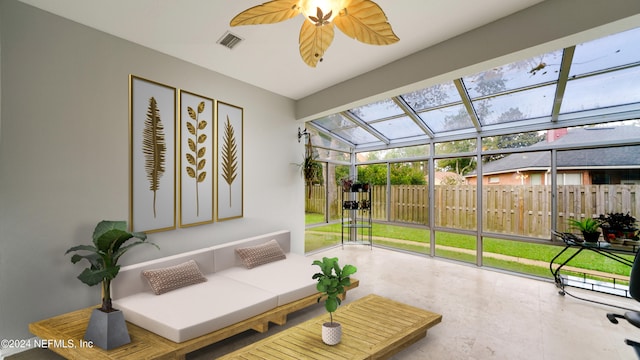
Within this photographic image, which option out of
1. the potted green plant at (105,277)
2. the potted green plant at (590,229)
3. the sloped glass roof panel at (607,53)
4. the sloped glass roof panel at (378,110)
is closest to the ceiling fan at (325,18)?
the potted green plant at (105,277)

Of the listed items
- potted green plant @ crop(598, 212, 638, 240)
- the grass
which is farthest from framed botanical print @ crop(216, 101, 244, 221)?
potted green plant @ crop(598, 212, 638, 240)

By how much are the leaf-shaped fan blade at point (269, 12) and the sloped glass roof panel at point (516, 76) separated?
270cm

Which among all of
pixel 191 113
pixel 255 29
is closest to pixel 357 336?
pixel 255 29

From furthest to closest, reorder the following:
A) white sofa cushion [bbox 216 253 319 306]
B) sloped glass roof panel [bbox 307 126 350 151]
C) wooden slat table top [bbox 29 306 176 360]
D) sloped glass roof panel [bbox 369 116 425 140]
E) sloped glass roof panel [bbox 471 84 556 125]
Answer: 1. sloped glass roof panel [bbox 307 126 350 151]
2. sloped glass roof panel [bbox 369 116 425 140]
3. sloped glass roof panel [bbox 471 84 556 125]
4. white sofa cushion [bbox 216 253 319 306]
5. wooden slat table top [bbox 29 306 176 360]

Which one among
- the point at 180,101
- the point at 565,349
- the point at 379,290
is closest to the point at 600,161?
the point at 565,349

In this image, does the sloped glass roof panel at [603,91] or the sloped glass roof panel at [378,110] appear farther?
the sloped glass roof panel at [378,110]

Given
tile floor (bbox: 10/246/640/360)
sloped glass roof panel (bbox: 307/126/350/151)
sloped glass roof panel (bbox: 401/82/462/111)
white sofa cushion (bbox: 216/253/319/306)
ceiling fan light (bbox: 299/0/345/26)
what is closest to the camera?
ceiling fan light (bbox: 299/0/345/26)

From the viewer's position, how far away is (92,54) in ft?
9.05

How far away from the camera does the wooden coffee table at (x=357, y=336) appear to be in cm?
200

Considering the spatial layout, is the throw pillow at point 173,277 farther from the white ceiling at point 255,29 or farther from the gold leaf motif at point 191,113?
the white ceiling at point 255,29

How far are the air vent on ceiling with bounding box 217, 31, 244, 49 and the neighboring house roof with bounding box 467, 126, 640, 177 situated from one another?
4.38 m

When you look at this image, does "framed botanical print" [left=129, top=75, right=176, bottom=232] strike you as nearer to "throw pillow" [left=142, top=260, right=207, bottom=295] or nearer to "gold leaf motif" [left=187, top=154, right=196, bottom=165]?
"gold leaf motif" [left=187, top=154, right=196, bottom=165]

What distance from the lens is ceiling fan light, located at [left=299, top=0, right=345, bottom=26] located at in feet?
4.78

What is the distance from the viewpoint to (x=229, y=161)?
3898 mm
